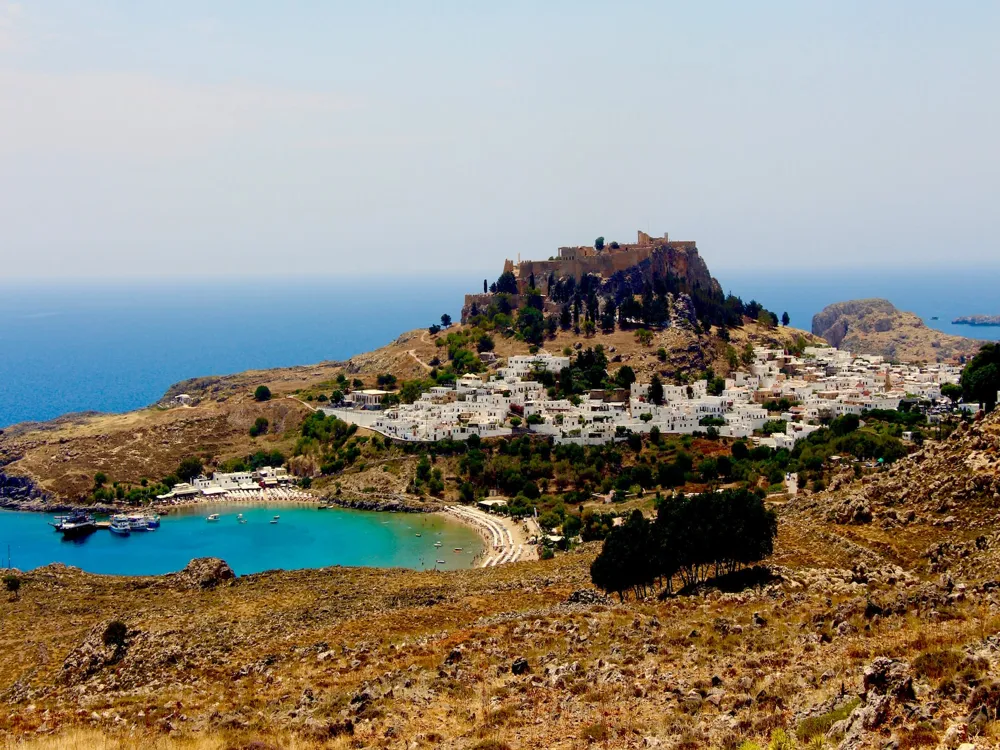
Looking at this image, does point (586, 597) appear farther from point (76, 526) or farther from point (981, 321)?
point (981, 321)

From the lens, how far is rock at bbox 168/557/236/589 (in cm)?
2678

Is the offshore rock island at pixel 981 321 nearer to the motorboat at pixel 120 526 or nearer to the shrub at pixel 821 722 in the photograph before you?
the motorboat at pixel 120 526

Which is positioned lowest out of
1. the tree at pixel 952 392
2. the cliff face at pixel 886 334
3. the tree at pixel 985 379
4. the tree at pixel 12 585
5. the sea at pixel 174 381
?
the sea at pixel 174 381

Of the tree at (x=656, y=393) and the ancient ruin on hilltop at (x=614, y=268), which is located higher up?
the ancient ruin on hilltop at (x=614, y=268)

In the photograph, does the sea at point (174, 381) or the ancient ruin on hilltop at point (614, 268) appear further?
the ancient ruin on hilltop at point (614, 268)

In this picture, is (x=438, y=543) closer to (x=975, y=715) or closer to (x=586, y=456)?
(x=586, y=456)

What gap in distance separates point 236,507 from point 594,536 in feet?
77.9

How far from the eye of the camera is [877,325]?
395 feet

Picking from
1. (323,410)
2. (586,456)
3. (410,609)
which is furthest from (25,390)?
(410,609)

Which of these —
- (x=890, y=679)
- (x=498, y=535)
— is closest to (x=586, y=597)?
(x=890, y=679)

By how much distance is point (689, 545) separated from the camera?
2086cm

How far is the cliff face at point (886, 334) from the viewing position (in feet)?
335

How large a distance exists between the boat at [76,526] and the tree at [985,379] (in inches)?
1730

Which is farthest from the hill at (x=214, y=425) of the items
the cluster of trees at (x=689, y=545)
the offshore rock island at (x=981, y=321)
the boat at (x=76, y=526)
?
the offshore rock island at (x=981, y=321)
